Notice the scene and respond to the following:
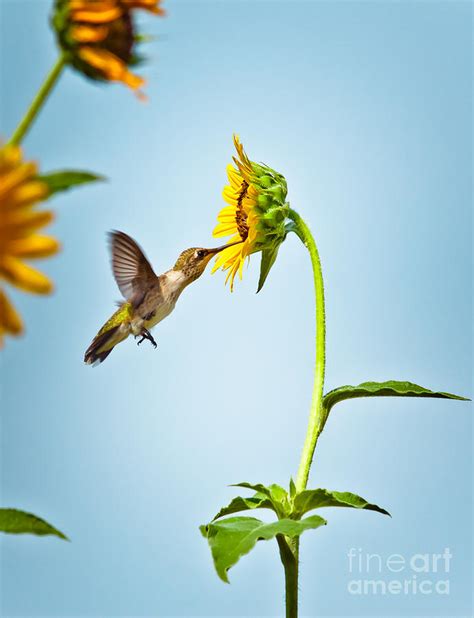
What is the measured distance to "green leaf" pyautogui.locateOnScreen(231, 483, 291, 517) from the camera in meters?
1.53

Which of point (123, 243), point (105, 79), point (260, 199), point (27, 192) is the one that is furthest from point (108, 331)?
point (27, 192)

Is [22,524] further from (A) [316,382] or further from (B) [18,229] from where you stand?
(A) [316,382]

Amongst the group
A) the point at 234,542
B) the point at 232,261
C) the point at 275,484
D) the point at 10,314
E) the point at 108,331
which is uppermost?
the point at 232,261

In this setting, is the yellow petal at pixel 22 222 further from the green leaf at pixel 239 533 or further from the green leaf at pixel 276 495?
the green leaf at pixel 276 495

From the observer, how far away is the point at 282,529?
4.54 ft

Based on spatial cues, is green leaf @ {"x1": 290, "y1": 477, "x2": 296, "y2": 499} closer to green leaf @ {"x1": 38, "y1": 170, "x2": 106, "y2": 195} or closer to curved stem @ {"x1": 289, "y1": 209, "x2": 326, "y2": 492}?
curved stem @ {"x1": 289, "y1": 209, "x2": 326, "y2": 492}

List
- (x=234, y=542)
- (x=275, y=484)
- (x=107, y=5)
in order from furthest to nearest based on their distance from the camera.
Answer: (x=275, y=484), (x=234, y=542), (x=107, y=5)

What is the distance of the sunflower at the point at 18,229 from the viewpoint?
27.2 inches

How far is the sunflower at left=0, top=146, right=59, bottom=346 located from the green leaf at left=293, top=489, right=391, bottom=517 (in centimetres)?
88

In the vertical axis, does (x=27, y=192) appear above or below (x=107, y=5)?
below

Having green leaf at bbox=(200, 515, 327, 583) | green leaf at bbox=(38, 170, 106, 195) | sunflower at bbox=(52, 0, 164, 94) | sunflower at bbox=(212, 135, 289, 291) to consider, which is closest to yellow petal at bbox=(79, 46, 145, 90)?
sunflower at bbox=(52, 0, 164, 94)

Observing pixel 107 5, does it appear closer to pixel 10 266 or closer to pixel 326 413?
pixel 10 266

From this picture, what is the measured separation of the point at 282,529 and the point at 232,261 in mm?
703

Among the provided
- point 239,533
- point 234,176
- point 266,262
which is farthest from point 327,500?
point 234,176
